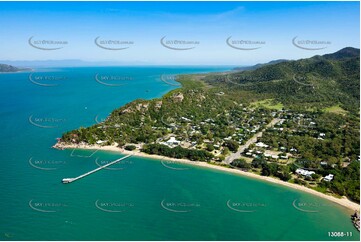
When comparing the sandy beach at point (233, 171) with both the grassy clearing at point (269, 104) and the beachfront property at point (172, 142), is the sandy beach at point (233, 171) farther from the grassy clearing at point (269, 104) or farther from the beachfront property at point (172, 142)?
the grassy clearing at point (269, 104)

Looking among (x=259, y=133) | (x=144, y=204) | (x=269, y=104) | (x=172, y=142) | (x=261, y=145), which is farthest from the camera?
(x=269, y=104)

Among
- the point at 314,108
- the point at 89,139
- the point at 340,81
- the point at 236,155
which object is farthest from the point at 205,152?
the point at 340,81

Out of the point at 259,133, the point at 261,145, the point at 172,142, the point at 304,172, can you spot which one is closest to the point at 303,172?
the point at 304,172

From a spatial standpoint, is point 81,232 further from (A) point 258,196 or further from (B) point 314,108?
(B) point 314,108

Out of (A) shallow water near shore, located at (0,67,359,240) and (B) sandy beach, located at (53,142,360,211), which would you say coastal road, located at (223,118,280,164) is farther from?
(A) shallow water near shore, located at (0,67,359,240)

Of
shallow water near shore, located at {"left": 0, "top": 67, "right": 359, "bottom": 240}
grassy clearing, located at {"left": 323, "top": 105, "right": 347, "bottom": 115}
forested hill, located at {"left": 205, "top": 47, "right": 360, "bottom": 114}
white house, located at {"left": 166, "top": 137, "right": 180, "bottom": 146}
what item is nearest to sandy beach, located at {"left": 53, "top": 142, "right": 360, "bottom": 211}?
shallow water near shore, located at {"left": 0, "top": 67, "right": 359, "bottom": 240}

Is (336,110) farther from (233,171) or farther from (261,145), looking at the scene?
(233,171)

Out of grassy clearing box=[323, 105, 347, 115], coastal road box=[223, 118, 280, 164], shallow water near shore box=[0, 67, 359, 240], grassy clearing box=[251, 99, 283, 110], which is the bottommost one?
shallow water near shore box=[0, 67, 359, 240]
